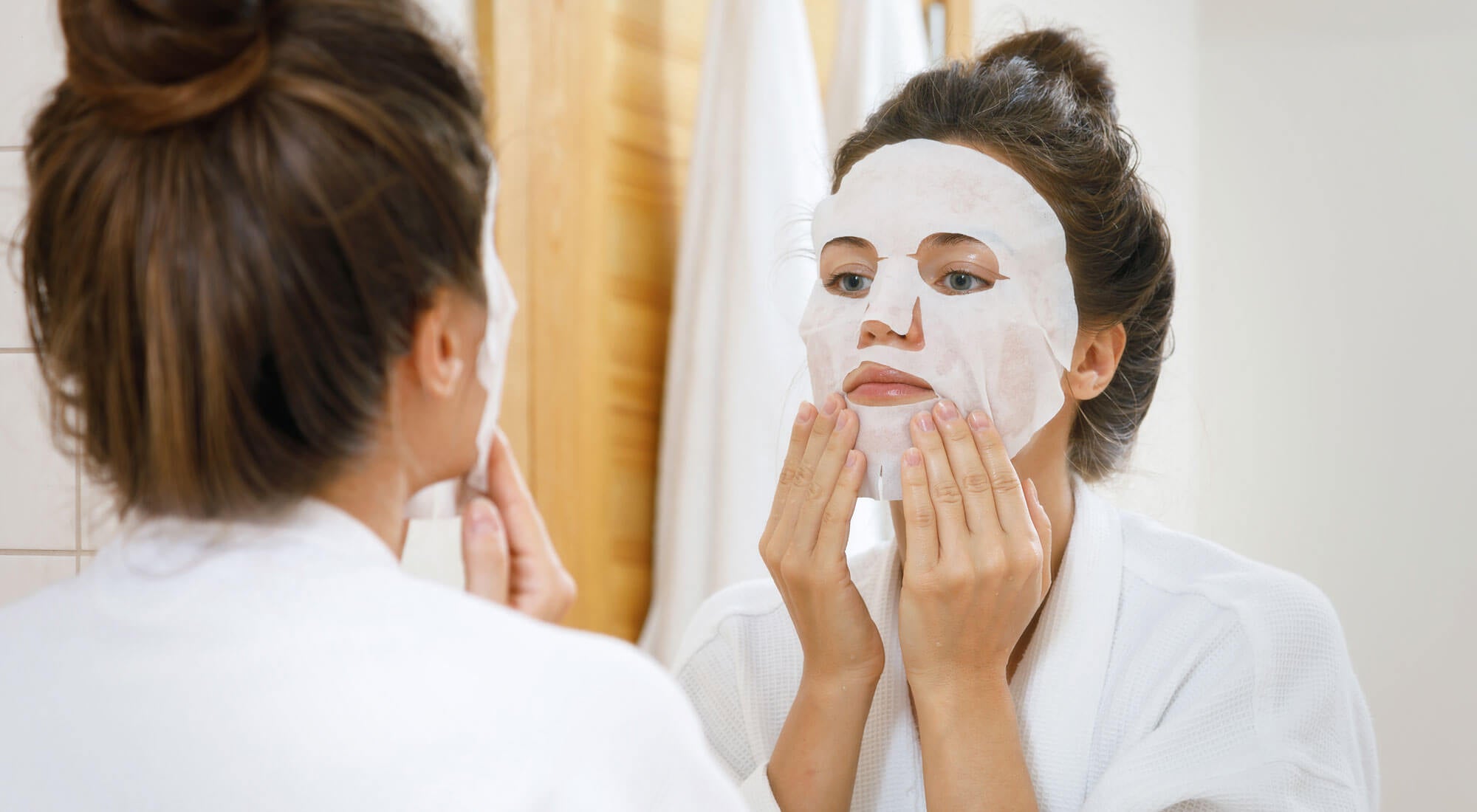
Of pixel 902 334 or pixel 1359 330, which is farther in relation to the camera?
pixel 1359 330

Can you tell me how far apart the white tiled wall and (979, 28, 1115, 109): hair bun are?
0.78 metres

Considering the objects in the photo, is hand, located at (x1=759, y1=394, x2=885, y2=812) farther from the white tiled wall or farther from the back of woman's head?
the white tiled wall

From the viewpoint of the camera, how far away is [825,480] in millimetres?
870

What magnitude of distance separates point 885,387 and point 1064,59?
0.33 meters

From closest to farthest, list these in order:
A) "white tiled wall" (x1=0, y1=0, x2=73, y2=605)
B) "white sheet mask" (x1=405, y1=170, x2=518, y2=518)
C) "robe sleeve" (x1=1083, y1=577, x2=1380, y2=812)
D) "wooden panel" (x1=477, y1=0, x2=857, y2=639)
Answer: "white sheet mask" (x1=405, y1=170, x2=518, y2=518) < "robe sleeve" (x1=1083, y1=577, x2=1380, y2=812) < "white tiled wall" (x1=0, y1=0, x2=73, y2=605) < "wooden panel" (x1=477, y1=0, x2=857, y2=639)

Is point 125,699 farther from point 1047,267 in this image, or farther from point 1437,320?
point 1437,320

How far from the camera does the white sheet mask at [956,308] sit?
34.2 inches

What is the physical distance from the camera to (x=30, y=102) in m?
1.01

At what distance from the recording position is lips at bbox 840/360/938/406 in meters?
0.87

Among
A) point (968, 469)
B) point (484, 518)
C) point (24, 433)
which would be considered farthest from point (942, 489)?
point (24, 433)

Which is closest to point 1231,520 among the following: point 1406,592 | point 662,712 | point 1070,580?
point 1406,592

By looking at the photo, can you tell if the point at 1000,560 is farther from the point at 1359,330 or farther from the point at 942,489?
the point at 1359,330

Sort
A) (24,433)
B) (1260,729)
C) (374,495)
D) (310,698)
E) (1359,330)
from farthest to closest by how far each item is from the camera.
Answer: (1359,330) → (24,433) → (1260,729) → (374,495) → (310,698)

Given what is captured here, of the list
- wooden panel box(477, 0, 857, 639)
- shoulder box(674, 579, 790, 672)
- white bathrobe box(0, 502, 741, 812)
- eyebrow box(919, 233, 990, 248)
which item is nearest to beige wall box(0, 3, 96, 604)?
wooden panel box(477, 0, 857, 639)
